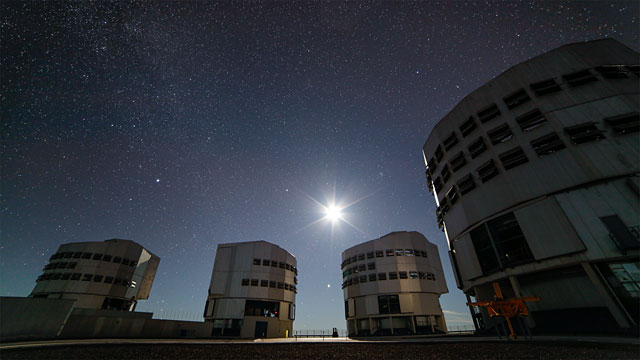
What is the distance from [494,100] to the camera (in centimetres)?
2830

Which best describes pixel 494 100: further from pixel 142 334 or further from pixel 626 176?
pixel 142 334

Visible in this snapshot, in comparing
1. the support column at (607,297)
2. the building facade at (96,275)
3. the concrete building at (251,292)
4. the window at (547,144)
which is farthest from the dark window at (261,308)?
the window at (547,144)

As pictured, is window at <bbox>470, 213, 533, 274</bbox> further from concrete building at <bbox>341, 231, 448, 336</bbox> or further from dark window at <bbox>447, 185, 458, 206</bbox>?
concrete building at <bbox>341, 231, 448, 336</bbox>

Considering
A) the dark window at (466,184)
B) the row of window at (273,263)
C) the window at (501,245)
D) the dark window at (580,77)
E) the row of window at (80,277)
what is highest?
the dark window at (580,77)

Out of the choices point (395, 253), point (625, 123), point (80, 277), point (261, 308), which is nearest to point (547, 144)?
point (625, 123)

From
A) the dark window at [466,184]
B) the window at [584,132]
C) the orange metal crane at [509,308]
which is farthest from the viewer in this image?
the dark window at [466,184]

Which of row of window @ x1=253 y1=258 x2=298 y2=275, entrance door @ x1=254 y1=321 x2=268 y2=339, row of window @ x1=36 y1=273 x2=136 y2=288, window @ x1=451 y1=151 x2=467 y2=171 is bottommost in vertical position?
entrance door @ x1=254 y1=321 x2=268 y2=339

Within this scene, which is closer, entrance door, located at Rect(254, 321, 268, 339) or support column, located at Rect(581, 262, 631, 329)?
support column, located at Rect(581, 262, 631, 329)

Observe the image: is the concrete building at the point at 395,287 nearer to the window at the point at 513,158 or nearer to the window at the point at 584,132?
the window at the point at 513,158

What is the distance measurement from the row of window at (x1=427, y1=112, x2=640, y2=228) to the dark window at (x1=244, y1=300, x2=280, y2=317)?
3507 centimetres

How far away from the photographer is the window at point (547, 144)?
22.1 m

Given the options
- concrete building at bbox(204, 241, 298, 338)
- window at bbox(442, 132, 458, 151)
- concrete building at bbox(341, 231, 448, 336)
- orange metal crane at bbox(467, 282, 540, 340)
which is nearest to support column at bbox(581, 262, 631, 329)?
orange metal crane at bbox(467, 282, 540, 340)

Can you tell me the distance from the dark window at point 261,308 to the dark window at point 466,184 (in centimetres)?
3900

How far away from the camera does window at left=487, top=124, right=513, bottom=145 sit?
85.7 ft
